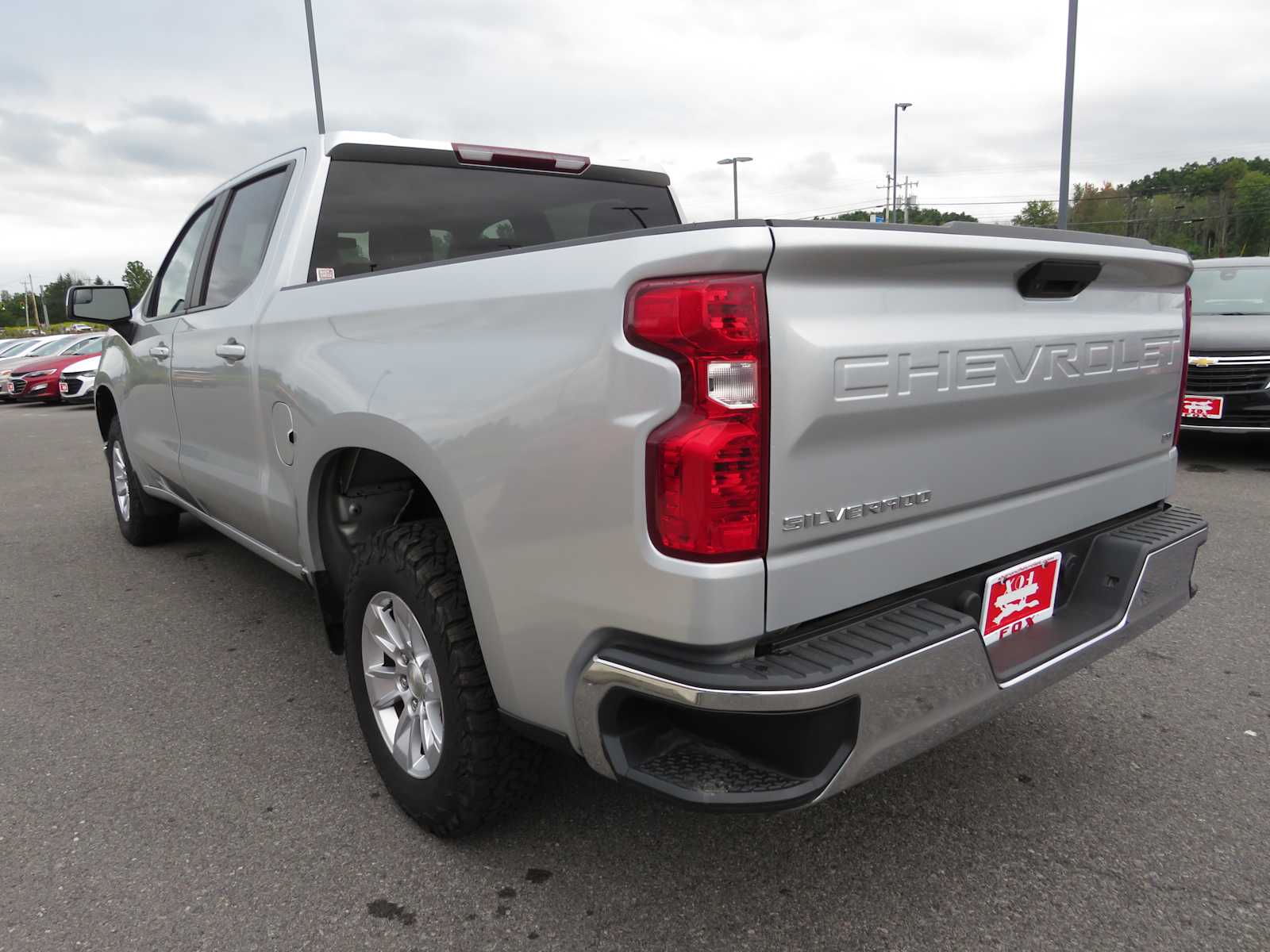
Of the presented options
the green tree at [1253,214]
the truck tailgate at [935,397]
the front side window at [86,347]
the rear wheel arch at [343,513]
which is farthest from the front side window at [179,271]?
the green tree at [1253,214]

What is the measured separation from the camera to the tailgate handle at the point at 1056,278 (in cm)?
200

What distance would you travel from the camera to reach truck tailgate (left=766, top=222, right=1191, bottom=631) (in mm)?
1614

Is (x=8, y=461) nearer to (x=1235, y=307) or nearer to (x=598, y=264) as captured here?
(x=598, y=264)

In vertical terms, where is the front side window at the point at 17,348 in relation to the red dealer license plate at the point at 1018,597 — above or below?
below

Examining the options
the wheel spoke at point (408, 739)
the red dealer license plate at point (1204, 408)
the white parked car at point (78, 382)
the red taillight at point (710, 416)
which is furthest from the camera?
the white parked car at point (78, 382)

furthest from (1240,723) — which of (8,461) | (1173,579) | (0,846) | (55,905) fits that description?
(8,461)

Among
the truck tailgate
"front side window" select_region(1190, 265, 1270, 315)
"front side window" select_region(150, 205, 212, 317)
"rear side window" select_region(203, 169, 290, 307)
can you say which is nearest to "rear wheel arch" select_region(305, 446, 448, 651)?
"rear side window" select_region(203, 169, 290, 307)

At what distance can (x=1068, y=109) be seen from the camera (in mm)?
13891

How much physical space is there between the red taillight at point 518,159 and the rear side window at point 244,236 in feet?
2.07

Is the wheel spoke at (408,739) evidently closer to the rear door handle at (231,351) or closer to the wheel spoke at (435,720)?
the wheel spoke at (435,720)

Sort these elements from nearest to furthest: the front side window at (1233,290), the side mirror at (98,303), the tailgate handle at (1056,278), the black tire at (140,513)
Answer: the tailgate handle at (1056,278) → the side mirror at (98,303) → the black tire at (140,513) → the front side window at (1233,290)

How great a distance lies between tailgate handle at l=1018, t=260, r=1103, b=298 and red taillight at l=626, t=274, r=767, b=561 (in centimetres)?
78

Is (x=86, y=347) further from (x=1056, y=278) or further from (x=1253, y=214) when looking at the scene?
(x=1253, y=214)

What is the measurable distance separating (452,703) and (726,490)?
0.93 metres
